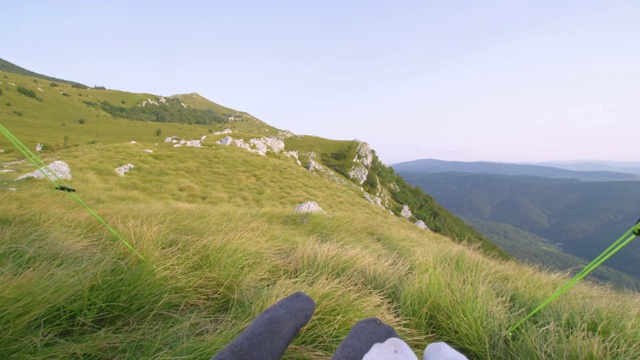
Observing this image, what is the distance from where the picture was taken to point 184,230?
451 centimetres

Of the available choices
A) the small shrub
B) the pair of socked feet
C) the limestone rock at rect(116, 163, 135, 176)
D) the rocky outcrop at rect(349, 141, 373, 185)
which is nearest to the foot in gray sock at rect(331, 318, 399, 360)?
the pair of socked feet

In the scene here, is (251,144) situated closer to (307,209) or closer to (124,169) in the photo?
(124,169)

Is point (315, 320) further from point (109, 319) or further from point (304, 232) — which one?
point (304, 232)

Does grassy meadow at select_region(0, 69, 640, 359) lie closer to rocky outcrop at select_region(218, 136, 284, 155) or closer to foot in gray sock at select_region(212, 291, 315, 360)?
foot in gray sock at select_region(212, 291, 315, 360)

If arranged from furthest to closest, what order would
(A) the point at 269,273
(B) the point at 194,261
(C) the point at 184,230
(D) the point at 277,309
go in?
(C) the point at 184,230
(A) the point at 269,273
(B) the point at 194,261
(D) the point at 277,309

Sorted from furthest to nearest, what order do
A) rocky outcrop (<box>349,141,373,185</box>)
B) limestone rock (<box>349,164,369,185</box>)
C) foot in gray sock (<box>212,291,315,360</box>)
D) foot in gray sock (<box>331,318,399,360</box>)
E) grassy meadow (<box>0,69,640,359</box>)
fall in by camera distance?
1. rocky outcrop (<box>349,141,373,185</box>)
2. limestone rock (<box>349,164,369,185</box>)
3. grassy meadow (<box>0,69,640,359</box>)
4. foot in gray sock (<box>331,318,399,360</box>)
5. foot in gray sock (<box>212,291,315,360</box>)

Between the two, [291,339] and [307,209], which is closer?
[291,339]

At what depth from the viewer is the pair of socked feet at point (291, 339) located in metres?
1.61

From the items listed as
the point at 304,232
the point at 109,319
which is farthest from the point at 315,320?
the point at 304,232

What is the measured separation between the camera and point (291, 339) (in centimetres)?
184

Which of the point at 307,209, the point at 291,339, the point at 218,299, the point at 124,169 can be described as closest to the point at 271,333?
the point at 291,339

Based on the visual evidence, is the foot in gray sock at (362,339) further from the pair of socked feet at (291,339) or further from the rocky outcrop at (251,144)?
the rocky outcrop at (251,144)

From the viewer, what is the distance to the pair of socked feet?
1.61 meters

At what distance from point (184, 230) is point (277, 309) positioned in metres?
3.20
